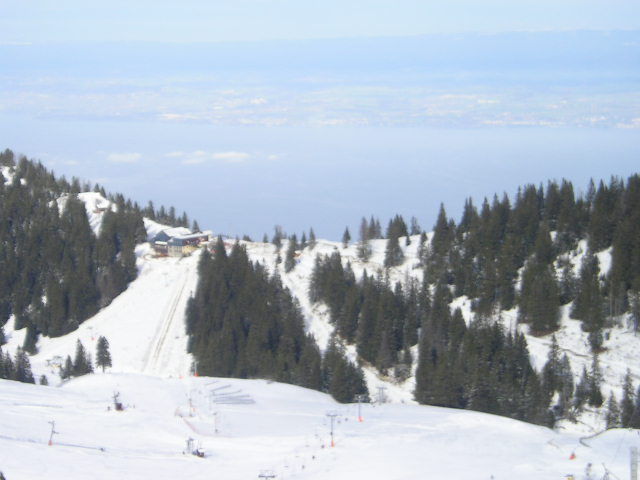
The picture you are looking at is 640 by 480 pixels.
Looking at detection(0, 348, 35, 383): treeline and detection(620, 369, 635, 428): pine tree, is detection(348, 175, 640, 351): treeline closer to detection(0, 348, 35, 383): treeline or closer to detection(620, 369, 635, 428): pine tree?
detection(620, 369, 635, 428): pine tree

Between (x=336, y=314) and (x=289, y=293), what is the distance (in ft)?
15.2

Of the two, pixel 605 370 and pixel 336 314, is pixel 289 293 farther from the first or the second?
pixel 605 370

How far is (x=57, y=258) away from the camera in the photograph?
98375mm

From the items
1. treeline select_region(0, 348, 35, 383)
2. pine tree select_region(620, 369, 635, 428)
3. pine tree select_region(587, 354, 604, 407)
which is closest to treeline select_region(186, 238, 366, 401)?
treeline select_region(0, 348, 35, 383)

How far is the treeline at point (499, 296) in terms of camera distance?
6022cm

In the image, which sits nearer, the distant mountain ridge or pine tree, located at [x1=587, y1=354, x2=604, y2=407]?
pine tree, located at [x1=587, y1=354, x2=604, y2=407]

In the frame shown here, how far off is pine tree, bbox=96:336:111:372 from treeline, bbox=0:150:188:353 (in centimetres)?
1238

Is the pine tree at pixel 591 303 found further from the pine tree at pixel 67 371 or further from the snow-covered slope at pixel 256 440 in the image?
the pine tree at pixel 67 371

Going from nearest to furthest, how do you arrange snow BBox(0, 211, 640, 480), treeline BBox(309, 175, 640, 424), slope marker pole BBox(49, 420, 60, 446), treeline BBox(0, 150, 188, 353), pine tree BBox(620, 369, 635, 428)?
snow BBox(0, 211, 640, 480) < slope marker pole BBox(49, 420, 60, 446) < pine tree BBox(620, 369, 635, 428) < treeline BBox(309, 175, 640, 424) < treeline BBox(0, 150, 188, 353)

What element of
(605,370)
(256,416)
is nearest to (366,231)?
(605,370)

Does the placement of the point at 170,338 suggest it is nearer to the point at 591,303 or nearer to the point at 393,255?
→ the point at 393,255

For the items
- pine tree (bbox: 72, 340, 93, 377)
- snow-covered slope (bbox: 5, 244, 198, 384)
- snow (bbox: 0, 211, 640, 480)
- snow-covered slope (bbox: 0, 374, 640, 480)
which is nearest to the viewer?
snow-covered slope (bbox: 0, 374, 640, 480)

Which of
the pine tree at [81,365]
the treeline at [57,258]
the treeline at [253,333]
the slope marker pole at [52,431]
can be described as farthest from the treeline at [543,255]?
the slope marker pole at [52,431]

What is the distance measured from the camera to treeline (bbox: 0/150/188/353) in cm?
8950
